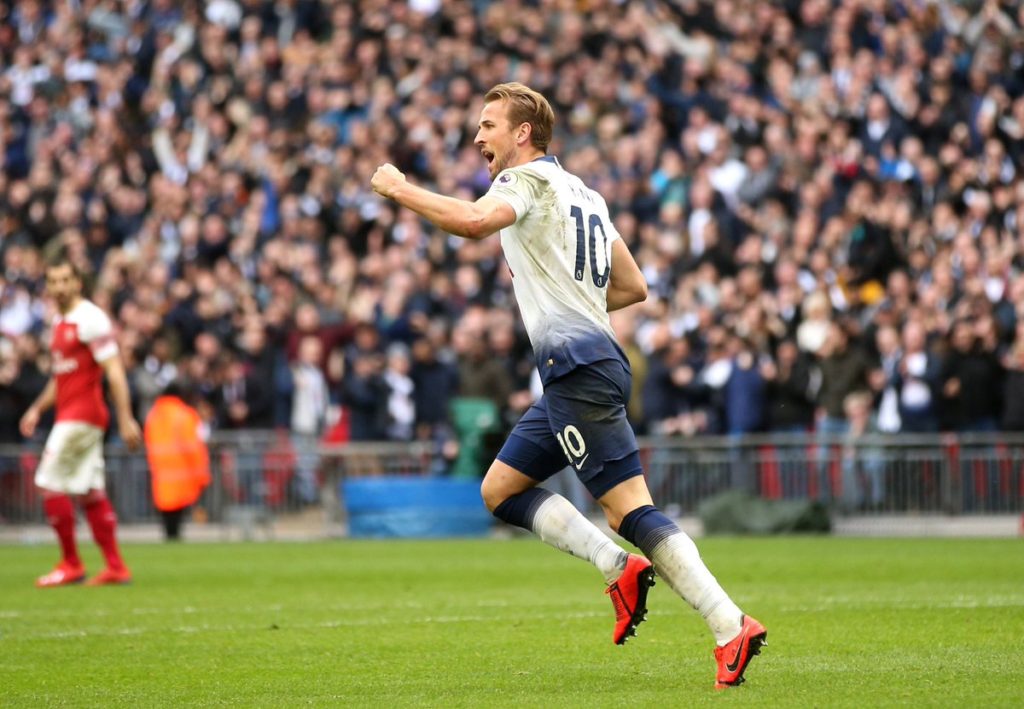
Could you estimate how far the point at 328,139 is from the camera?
26.2 meters

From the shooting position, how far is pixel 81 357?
14.7 metres

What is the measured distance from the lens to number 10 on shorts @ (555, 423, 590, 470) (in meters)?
7.92

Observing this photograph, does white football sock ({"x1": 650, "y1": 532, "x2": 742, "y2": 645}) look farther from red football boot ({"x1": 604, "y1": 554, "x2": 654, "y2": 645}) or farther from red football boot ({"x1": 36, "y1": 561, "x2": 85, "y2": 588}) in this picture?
red football boot ({"x1": 36, "y1": 561, "x2": 85, "y2": 588})

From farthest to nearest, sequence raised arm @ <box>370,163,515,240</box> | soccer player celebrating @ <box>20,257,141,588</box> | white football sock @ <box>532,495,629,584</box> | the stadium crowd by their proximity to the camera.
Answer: the stadium crowd
soccer player celebrating @ <box>20,257,141,588</box>
white football sock @ <box>532,495,629,584</box>
raised arm @ <box>370,163,515,240</box>

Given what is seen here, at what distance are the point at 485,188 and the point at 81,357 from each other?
10374 mm

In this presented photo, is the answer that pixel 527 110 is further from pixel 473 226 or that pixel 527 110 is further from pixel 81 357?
pixel 81 357

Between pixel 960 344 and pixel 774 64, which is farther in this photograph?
pixel 774 64

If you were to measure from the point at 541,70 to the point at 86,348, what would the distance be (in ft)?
39.6

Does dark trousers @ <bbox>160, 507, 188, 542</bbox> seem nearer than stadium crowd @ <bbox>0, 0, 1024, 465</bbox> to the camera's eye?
No

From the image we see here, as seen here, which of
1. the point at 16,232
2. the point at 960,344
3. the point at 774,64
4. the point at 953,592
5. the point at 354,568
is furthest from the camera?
the point at 16,232

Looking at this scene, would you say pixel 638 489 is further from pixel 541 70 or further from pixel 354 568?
pixel 541 70

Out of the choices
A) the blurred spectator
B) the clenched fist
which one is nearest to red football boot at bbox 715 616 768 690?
the clenched fist

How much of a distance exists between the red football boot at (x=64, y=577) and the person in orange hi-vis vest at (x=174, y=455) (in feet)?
21.2

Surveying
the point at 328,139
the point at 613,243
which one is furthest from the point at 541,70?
the point at 613,243
